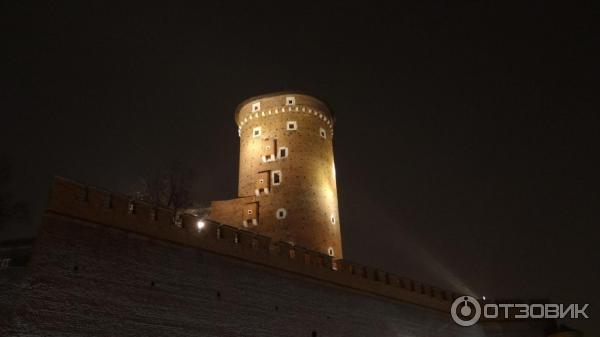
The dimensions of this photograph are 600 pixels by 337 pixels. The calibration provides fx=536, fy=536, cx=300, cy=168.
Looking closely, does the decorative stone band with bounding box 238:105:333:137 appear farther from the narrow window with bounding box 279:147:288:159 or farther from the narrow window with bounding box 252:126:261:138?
the narrow window with bounding box 279:147:288:159

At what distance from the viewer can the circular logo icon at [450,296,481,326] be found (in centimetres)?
2173

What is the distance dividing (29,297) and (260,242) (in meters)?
6.70

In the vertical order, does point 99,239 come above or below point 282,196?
below

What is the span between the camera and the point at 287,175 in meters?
24.7

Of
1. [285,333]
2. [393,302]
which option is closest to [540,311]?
[393,302]

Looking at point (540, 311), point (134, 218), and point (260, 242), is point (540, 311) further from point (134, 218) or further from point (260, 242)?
point (134, 218)

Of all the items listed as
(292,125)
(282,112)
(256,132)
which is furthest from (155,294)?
(282,112)

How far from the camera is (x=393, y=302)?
1902cm

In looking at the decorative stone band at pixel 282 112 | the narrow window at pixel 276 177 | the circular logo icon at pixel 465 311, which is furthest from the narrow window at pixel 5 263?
the decorative stone band at pixel 282 112

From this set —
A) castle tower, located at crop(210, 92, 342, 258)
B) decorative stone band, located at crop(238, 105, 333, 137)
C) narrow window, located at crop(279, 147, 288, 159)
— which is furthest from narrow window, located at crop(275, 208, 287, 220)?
decorative stone band, located at crop(238, 105, 333, 137)

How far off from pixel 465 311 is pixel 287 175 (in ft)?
31.7

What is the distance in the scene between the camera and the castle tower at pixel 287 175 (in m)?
23.9

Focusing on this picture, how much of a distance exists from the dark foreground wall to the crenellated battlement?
21cm

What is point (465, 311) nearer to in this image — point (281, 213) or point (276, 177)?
point (281, 213)
